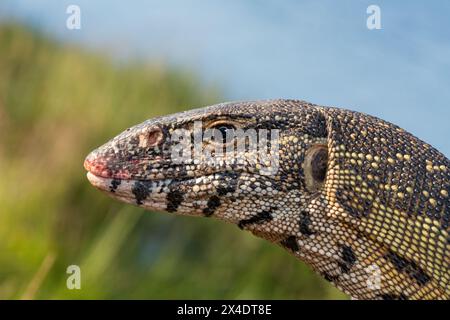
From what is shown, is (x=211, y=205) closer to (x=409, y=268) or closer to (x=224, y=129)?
(x=224, y=129)

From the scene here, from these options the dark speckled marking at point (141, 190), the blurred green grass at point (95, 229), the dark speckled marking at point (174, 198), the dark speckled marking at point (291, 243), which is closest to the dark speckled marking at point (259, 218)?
the dark speckled marking at point (291, 243)

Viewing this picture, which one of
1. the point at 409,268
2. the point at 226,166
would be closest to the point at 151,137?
the point at 226,166

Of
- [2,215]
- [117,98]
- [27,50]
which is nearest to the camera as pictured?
[2,215]

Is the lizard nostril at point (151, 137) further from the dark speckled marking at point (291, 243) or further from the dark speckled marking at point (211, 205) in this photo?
the dark speckled marking at point (291, 243)

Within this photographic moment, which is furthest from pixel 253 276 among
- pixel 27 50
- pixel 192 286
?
pixel 27 50

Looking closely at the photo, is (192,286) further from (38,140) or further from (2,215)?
(38,140)
